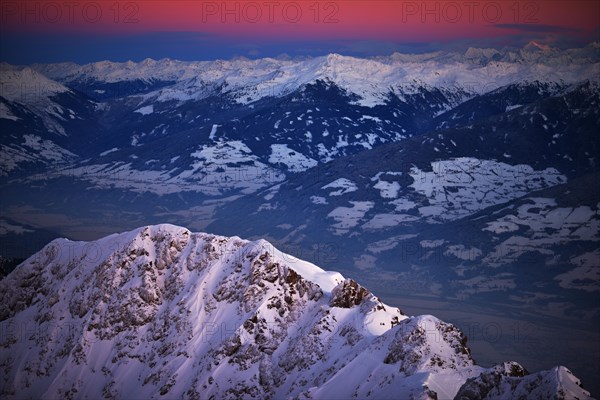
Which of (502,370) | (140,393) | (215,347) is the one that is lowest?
(140,393)

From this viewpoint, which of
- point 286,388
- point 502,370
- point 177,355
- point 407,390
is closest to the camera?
point 502,370

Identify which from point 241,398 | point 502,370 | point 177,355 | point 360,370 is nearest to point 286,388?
point 241,398

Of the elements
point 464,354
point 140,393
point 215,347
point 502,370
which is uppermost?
point 502,370

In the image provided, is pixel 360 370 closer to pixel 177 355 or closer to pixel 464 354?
pixel 464 354

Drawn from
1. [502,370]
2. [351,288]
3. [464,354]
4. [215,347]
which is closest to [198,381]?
[215,347]

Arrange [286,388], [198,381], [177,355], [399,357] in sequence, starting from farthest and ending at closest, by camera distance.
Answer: [177,355]
[198,381]
[286,388]
[399,357]

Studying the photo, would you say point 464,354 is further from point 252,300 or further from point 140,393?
point 140,393

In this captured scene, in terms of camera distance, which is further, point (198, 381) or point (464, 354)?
point (198, 381)

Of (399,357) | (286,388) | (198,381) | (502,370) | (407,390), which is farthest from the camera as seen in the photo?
(198,381)

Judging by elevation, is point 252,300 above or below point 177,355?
above
